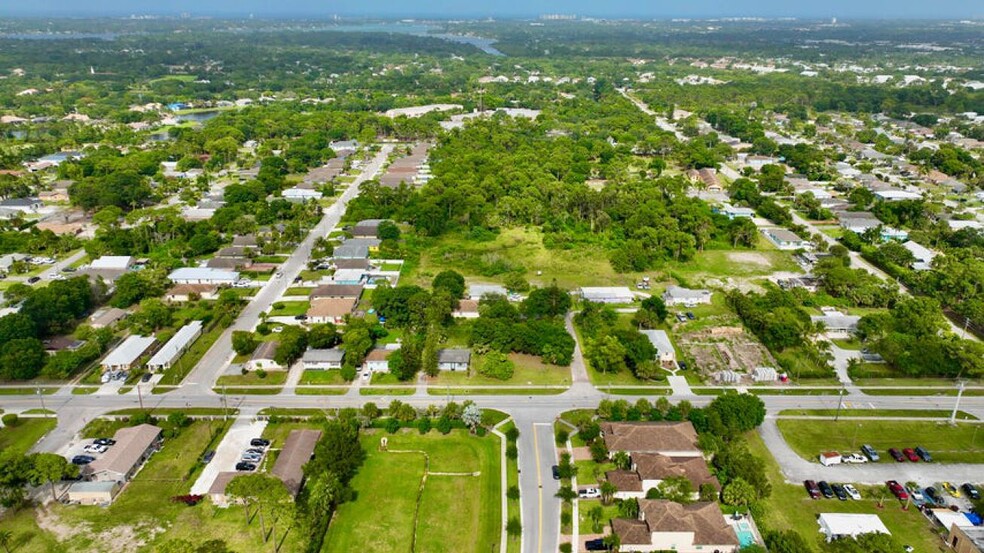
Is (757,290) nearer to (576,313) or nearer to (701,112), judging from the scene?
(576,313)

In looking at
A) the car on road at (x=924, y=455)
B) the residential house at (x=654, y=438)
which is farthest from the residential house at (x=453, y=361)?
the car on road at (x=924, y=455)

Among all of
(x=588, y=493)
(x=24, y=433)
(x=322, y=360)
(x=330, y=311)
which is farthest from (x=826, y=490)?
(x=24, y=433)

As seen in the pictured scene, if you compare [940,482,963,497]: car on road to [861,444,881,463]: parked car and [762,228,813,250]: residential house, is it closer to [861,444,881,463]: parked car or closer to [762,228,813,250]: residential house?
[861,444,881,463]: parked car

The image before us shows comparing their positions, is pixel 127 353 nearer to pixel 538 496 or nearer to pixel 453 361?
pixel 453 361

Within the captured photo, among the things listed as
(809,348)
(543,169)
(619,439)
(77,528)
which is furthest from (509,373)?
(543,169)

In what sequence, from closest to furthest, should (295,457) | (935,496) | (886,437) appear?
(935,496) < (295,457) < (886,437)

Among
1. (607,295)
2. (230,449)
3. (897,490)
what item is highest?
(607,295)

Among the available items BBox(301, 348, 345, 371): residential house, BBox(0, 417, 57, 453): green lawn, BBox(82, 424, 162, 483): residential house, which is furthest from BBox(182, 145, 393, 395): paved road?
BBox(0, 417, 57, 453): green lawn
